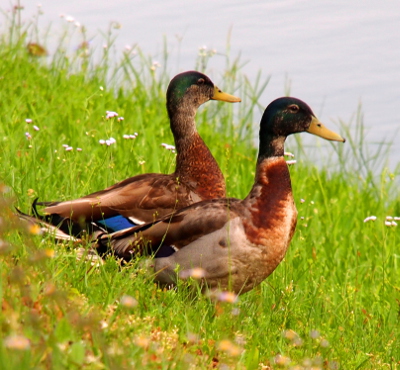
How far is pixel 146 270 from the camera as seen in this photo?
13.2 feet

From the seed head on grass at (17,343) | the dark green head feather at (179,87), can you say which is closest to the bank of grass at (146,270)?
the seed head on grass at (17,343)

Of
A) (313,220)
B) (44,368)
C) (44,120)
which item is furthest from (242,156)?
(44,368)

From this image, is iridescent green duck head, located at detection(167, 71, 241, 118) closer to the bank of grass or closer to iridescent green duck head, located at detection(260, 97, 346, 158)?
the bank of grass

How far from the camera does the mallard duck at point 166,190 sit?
492 cm

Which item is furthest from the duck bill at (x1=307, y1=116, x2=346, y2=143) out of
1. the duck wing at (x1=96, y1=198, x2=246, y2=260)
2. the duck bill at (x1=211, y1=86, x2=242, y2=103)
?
the duck bill at (x1=211, y1=86, x2=242, y2=103)

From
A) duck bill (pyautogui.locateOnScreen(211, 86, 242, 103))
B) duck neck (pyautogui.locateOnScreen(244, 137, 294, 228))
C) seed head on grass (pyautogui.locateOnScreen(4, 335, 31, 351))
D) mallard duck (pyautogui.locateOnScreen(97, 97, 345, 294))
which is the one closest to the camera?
seed head on grass (pyautogui.locateOnScreen(4, 335, 31, 351))

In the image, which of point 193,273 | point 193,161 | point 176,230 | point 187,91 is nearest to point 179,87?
point 187,91

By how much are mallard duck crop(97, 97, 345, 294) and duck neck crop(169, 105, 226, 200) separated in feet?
2.04

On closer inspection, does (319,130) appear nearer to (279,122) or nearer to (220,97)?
Result: (279,122)

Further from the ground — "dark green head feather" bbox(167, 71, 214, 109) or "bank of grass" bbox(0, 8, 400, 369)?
"dark green head feather" bbox(167, 71, 214, 109)

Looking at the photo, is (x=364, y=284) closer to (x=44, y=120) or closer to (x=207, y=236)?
(x=207, y=236)

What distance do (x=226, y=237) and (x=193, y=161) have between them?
48.0 inches

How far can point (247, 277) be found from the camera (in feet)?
14.6

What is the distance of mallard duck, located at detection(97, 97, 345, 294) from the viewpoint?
4.43 meters
